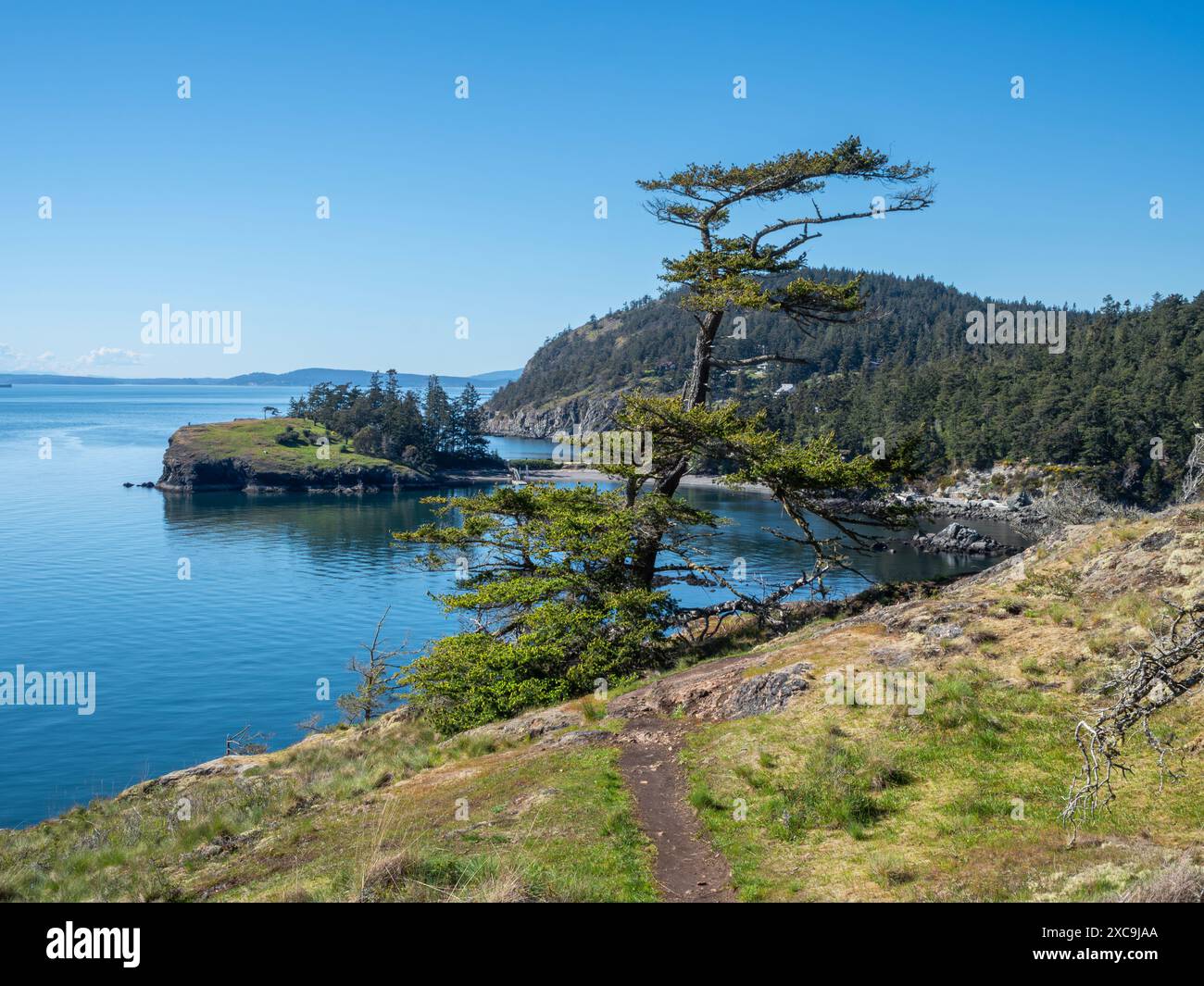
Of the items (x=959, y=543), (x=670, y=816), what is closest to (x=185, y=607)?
(x=670, y=816)

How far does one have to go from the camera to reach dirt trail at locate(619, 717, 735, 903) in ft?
34.2

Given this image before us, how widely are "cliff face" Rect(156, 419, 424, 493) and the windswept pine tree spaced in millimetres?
110400

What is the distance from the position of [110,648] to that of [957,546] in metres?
75.9

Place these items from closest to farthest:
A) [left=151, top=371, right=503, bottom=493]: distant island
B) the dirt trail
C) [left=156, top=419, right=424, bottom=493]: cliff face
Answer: the dirt trail → [left=156, top=419, right=424, bottom=493]: cliff face → [left=151, top=371, right=503, bottom=493]: distant island

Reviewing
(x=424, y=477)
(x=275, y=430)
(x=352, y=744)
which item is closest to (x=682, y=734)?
(x=352, y=744)

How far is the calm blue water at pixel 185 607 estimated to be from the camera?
38469 millimetres

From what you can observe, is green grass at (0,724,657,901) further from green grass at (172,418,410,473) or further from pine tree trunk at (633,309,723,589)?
green grass at (172,418,410,473)

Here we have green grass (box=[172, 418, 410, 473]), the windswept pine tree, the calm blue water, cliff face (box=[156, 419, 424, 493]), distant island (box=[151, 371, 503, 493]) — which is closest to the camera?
the windswept pine tree

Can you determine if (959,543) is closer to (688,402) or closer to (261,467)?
(688,402)

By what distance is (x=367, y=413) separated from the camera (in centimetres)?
14838

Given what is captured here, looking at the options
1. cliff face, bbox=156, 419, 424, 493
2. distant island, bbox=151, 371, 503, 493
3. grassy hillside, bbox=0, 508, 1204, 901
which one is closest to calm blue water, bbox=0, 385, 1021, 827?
cliff face, bbox=156, 419, 424, 493

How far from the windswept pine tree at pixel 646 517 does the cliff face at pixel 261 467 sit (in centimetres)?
11040

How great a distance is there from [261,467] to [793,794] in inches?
5199

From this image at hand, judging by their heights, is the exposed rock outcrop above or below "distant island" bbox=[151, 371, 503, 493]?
below
